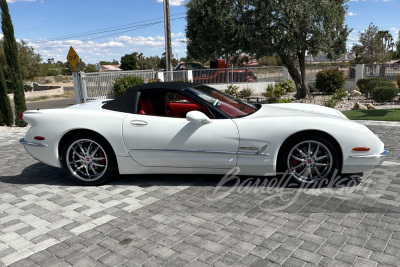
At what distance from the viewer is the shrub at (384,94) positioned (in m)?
13.8

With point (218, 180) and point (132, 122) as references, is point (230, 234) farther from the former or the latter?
point (132, 122)

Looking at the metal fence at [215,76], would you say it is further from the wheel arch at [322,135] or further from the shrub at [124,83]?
the wheel arch at [322,135]

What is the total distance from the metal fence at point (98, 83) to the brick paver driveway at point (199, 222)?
14245mm

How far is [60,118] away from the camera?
485cm

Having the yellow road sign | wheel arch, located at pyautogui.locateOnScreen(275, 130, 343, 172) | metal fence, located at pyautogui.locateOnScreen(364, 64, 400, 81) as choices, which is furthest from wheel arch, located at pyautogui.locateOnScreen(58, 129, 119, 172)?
metal fence, located at pyautogui.locateOnScreen(364, 64, 400, 81)

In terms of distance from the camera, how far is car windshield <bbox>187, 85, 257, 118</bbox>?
465 centimetres

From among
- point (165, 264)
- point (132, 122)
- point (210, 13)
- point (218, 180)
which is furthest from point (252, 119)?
point (210, 13)

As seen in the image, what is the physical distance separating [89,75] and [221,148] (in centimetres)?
1595

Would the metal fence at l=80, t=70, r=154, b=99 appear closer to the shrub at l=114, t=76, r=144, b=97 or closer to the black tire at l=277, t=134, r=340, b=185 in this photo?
the shrub at l=114, t=76, r=144, b=97

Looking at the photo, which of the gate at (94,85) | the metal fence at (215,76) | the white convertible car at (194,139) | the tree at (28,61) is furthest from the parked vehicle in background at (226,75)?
the tree at (28,61)

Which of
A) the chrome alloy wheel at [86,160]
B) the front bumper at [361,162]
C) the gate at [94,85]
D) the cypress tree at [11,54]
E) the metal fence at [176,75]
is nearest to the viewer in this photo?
the front bumper at [361,162]

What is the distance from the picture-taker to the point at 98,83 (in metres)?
19.0

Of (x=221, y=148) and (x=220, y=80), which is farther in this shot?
(x=220, y=80)

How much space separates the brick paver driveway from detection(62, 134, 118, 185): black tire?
0.17 m
